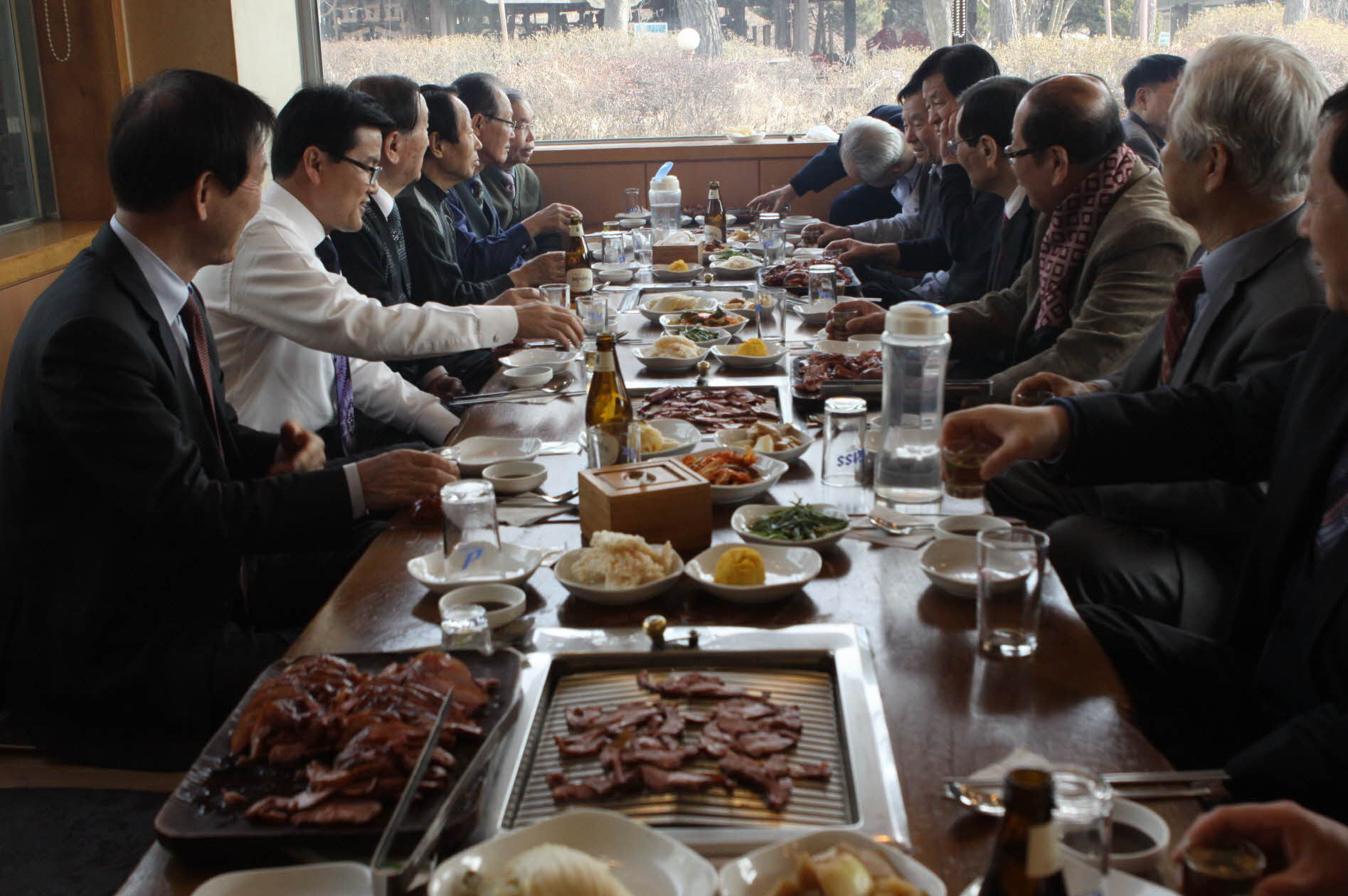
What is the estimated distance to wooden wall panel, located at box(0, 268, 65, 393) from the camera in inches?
149

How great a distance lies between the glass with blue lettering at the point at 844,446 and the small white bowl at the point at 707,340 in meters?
1.08

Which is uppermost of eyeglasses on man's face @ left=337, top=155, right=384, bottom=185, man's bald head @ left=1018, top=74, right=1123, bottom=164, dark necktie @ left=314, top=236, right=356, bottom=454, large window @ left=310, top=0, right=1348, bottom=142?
large window @ left=310, top=0, right=1348, bottom=142

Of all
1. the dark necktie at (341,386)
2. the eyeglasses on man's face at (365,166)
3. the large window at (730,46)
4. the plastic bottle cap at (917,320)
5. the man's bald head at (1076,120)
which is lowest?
the dark necktie at (341,386)

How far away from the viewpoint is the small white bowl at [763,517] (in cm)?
170

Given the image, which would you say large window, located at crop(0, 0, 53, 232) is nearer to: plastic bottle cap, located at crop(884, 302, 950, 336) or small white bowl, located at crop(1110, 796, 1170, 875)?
plastic bottle cap, located at crop(884, 302, 950, 336)

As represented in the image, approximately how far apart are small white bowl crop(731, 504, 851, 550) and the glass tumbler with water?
16 cm

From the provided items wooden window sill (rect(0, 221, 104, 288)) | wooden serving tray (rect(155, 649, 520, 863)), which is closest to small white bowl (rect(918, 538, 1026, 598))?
wooden serving tray (rect(155, 649, 520, 863))

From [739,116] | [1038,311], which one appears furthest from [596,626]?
[739,116]

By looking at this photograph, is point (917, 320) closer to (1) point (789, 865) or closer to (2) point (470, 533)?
(2) point (470, 533)

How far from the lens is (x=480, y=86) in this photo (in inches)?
218

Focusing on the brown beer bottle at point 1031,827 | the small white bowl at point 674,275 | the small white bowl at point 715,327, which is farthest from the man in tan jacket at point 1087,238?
the brown beer bottle at point 1031,827

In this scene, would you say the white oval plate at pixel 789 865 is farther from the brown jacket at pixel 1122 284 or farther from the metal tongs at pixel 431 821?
the brown jacket at pixel 1122 284

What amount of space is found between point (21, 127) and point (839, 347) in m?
3.49

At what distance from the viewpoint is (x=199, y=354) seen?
2.20 metres
